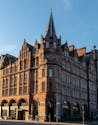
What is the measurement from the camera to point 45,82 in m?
78.8

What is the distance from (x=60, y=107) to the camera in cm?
8069

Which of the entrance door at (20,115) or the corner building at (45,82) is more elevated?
the corner building at (45,82)

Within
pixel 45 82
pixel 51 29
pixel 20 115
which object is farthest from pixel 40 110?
pixel 51 29

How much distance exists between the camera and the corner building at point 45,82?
78.8 meters

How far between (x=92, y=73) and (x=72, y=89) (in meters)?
21.4

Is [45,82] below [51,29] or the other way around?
below

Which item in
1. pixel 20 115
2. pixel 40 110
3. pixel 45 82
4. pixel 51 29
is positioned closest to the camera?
pixel 40 110

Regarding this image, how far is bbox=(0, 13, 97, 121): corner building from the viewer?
259 feet


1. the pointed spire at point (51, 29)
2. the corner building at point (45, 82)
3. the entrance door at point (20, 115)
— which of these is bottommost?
the entrance door at point (20, 115)

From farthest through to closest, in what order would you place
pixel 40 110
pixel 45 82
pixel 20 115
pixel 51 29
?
pixel 20 115, pixel 51 29, pixel 45 82, pixel 40 110

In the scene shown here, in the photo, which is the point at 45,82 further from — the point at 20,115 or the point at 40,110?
the point at 20,115

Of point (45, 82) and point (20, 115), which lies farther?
point (20, 115)

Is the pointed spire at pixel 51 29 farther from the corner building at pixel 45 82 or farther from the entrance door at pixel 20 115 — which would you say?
the entrance door at pixel 20 115

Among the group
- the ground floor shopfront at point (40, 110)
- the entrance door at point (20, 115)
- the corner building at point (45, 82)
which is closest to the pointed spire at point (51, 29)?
the corner building at point (45, 82)
